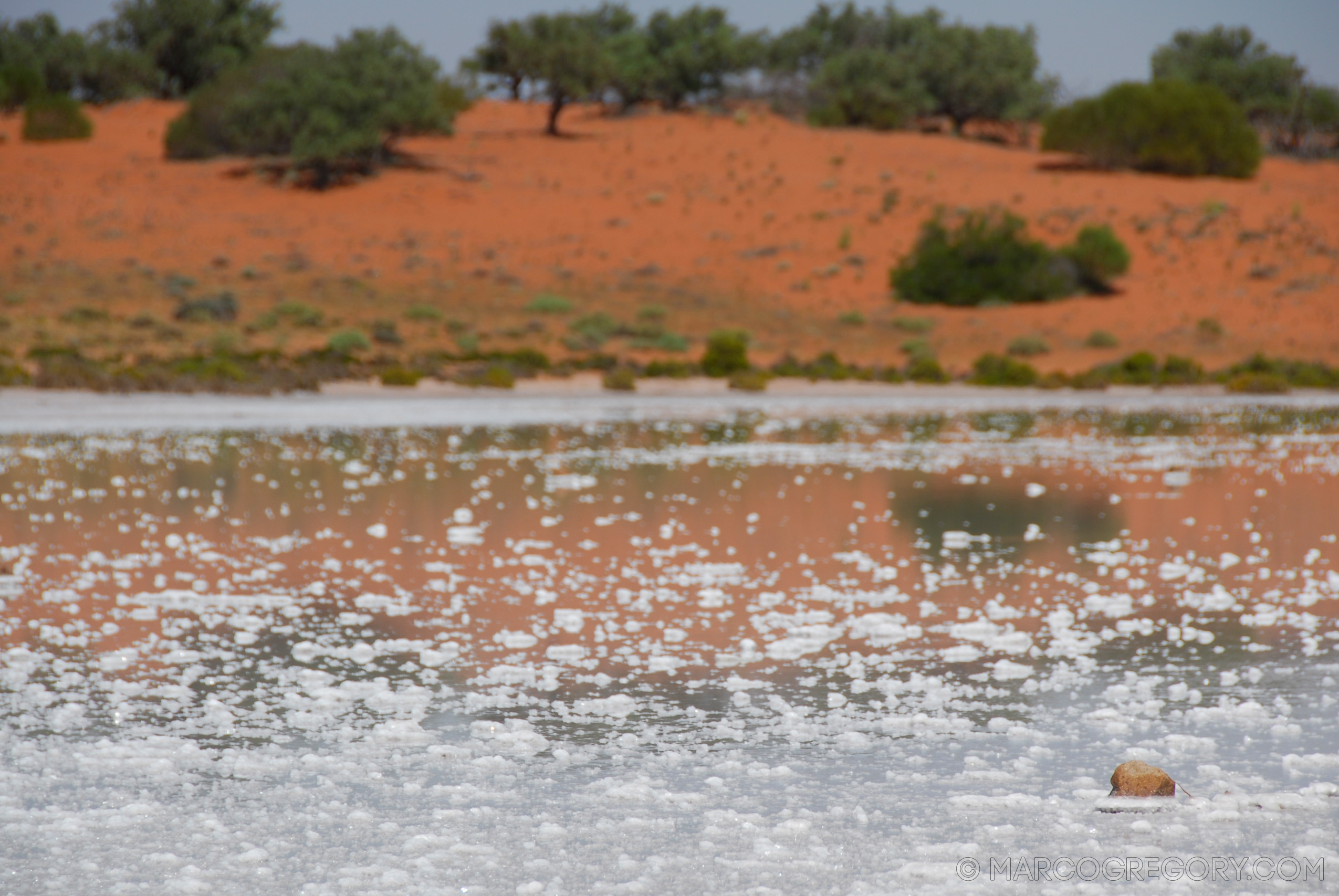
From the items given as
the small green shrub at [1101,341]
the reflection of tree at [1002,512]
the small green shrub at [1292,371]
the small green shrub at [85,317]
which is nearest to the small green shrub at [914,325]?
the small green shrub at [1101,341]

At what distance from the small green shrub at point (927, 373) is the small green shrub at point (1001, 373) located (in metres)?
0.70

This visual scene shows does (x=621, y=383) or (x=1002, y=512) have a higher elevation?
(x=1002, y=512)

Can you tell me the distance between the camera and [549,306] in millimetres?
37594

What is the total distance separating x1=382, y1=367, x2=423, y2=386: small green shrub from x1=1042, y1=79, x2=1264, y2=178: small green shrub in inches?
1511

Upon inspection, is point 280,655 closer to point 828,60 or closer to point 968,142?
point 968,142

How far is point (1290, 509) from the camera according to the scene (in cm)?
1041

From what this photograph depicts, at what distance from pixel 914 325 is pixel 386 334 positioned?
1491 centimetres

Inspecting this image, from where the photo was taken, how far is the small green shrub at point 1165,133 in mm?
53875

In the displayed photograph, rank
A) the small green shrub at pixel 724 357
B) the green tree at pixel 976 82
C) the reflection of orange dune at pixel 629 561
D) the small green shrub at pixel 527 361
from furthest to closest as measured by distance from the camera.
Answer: the green tree at pixel 976 82, the small green shrub at pixel 724 357, the small green shrub at pixel 527 361, the reflection of orange dune at pixel 629 561

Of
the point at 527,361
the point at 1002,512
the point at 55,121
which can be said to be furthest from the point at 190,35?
the point at 1002,512

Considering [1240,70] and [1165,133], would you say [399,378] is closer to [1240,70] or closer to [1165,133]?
[1165,133]

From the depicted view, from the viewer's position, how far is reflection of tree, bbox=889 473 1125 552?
932 centimetres

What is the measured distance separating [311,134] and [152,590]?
46423 millimetres

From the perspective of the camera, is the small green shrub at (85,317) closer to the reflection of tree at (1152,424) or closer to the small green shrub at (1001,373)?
the small green shrub at (1001,373)
